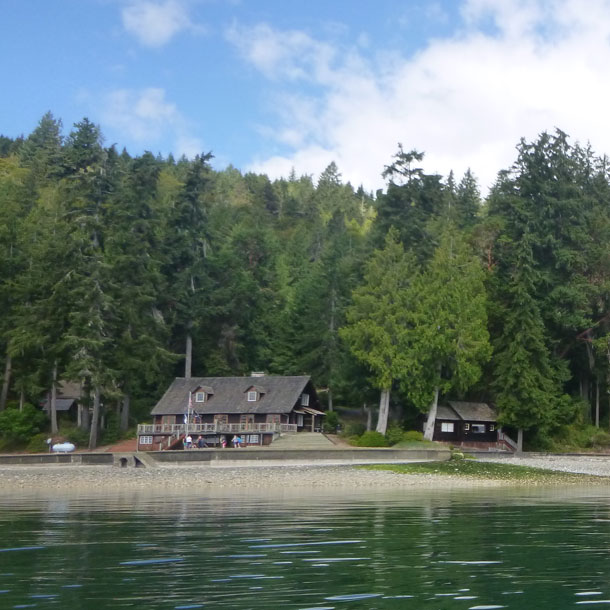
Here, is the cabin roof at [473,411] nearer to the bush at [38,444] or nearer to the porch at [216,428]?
the porch at [216,428]

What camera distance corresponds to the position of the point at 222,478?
44.3 metres

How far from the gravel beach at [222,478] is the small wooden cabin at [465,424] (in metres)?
20.9

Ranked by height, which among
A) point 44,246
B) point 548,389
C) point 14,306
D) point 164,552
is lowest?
point 164,552

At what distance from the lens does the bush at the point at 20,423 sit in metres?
73.2

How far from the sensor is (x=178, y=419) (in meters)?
74.6

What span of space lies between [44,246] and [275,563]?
203 ft

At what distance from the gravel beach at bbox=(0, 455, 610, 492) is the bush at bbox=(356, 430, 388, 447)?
1703cm

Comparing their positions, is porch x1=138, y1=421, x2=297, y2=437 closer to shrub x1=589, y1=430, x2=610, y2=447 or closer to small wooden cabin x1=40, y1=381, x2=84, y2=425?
small wooden cabin x1=40, y1=381, x2=84, y2=425

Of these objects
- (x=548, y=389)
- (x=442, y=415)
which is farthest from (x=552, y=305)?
(x=442, y=415)

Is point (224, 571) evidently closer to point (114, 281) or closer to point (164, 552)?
point (164, 552)

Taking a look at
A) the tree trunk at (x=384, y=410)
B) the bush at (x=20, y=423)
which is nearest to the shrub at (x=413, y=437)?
the tree trunk at (x=384, y=410)

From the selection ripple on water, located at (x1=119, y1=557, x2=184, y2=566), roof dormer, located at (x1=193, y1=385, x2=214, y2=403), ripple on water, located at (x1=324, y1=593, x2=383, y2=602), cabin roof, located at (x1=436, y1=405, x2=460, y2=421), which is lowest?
ripple on water, located at (x1=119, y1=557, x2=184, y2=566)

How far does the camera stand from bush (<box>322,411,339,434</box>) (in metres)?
78.6

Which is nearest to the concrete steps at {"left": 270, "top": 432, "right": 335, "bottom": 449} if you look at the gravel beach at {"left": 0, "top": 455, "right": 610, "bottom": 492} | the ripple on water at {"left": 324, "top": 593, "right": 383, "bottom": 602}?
the gravel beach at {"left": 0, "top": 455, "right": 610, "bottom": 492}
